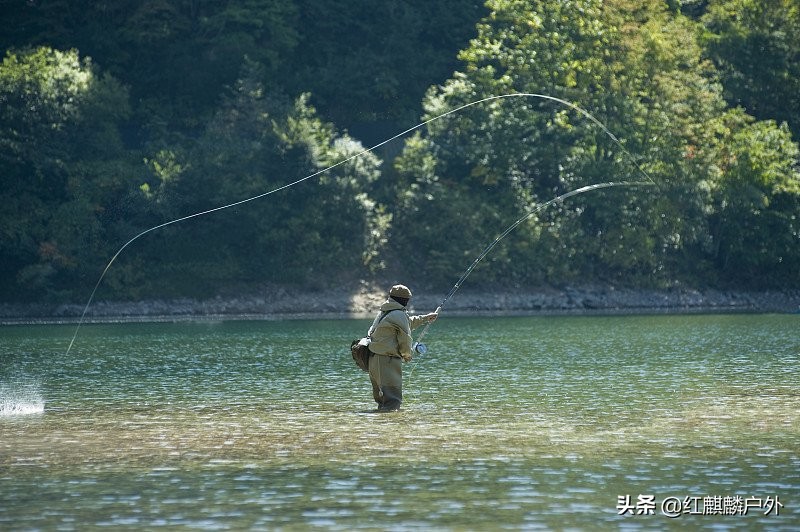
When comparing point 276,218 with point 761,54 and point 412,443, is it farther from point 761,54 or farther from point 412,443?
point 412,443

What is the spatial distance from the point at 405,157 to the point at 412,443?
4944 cm

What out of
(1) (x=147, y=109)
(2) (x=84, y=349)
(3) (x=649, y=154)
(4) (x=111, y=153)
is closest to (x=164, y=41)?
(1) (x=147, y=109)

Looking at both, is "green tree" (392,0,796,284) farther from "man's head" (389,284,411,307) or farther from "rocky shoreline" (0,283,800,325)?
"man's head" (389,284,411,307)

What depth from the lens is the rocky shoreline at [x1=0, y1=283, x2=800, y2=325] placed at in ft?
191

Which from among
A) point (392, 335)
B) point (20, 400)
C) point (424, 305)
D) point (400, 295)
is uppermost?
point (400, 295)

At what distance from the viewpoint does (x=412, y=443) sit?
55.4ft

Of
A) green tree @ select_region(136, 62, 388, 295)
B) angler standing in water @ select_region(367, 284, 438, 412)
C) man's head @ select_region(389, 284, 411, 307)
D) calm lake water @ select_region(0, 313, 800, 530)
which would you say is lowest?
calm lake water @ select_region(0, 313, 800, 530)

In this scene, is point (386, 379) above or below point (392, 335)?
below

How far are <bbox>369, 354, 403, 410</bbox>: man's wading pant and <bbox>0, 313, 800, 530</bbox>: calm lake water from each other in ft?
1.31

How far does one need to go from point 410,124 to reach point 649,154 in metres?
13.3

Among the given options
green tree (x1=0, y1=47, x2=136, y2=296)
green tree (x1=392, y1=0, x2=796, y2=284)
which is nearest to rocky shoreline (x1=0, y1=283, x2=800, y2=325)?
green tree (x1=392, y1=0, x2=796, y2=284)

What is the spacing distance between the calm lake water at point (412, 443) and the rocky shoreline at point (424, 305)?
2531 cm

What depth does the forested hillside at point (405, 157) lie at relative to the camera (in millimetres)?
61375

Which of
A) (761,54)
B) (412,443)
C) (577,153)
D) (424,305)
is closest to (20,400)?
(412,443)
